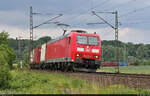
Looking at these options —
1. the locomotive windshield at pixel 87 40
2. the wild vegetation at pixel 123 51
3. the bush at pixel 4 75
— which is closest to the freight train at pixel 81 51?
the locomotive windshield at pixel 87 40

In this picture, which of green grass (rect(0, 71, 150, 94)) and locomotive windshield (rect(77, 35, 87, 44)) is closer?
green grass (rect(0, 71, 150, 94))

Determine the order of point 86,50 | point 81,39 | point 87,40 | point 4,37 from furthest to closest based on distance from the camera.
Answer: point 4,37
point 87,40
point 81,39
point 86,50

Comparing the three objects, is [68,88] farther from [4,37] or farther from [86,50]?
[4,37]

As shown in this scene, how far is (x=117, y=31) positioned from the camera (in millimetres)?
34000

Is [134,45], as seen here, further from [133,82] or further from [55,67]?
[133,82]

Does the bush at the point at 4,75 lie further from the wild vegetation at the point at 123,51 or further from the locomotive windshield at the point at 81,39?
the wild vegetation at the point at 123,51

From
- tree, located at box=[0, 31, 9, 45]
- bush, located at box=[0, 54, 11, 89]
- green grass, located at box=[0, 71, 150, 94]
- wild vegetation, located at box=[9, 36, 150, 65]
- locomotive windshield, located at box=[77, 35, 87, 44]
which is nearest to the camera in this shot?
green grass, located at box=[0, 71, 150, 94]

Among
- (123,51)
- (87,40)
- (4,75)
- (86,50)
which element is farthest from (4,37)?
(123,51)

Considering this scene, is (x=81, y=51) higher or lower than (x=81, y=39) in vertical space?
lower

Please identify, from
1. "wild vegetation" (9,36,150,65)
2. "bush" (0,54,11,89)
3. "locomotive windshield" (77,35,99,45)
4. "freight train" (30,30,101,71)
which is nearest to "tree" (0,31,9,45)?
"freight train" (30,30,101,71)

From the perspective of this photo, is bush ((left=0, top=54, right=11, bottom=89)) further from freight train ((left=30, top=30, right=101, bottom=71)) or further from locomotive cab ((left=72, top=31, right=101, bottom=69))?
locomotive cab ((left=72, top=31, right=101, bottom=69))

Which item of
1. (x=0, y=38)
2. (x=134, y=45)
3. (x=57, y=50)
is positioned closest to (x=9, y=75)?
(x=57, y=50)

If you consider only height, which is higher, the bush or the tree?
the tree

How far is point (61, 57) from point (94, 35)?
432cm
